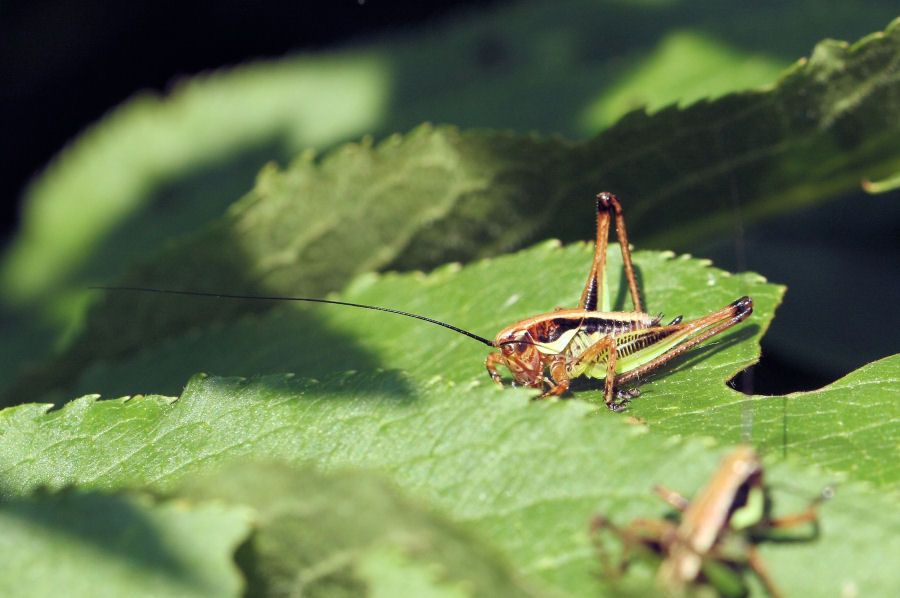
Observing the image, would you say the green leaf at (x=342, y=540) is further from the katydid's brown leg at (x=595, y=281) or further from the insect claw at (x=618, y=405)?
the katydid's brown leg at (x=595, y=281)

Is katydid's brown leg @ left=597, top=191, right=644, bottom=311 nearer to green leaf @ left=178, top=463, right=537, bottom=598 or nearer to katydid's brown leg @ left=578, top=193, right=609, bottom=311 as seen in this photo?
katydid's brown leg @ left=578, top=193, right=609, bottom=311

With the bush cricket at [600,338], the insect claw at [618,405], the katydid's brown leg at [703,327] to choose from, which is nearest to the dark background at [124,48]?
the bush cricket at [600,338]

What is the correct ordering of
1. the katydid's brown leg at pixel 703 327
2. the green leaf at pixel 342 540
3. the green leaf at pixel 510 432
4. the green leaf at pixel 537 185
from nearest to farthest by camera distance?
1. the green leaf at pixel 342 540
2. the green leaf at pixel 510 432
3. the katydid's brown leg at pixel 703 327
4. the green leaf at pixel 537 185

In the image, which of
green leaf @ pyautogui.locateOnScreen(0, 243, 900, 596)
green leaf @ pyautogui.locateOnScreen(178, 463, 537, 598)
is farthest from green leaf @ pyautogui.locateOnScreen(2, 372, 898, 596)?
green leaf @ pyautogui.locateOnScreen(178, 463, 537, 598)

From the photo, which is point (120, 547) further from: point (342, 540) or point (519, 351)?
point (519, 351)

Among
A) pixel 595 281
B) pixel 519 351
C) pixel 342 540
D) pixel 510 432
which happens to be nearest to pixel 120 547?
pixel 342 540

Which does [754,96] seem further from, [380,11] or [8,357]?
[8,357]

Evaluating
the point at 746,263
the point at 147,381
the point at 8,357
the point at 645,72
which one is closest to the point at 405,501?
the point at 147,381

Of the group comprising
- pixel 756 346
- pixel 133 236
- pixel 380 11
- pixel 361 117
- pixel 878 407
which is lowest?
pixel 878 407
